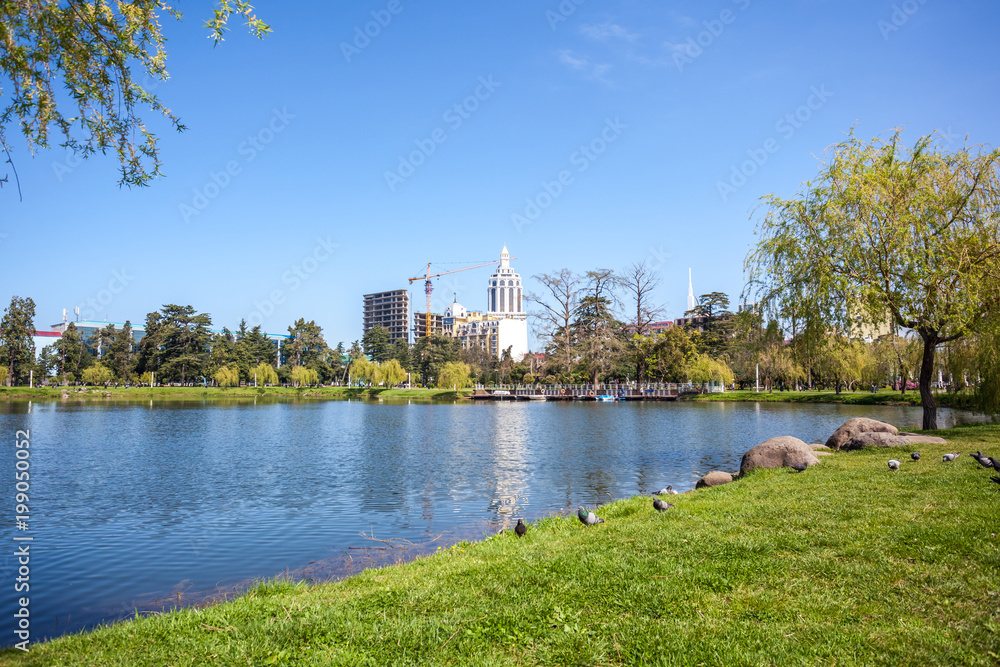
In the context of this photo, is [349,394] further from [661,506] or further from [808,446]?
[661,506]

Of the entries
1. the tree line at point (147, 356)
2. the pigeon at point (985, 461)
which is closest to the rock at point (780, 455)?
the pigeon at point (985, 461)

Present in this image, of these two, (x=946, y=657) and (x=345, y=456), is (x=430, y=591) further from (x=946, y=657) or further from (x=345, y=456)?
(x=345, y=456)

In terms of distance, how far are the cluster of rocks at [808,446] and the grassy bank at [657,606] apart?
228 inches

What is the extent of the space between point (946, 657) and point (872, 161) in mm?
20144

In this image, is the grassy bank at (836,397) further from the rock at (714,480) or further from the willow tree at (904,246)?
the rock at (714,480)

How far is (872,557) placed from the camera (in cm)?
652

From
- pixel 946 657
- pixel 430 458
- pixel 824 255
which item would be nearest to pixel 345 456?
pixel 430 458

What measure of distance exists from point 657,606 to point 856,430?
14.6m

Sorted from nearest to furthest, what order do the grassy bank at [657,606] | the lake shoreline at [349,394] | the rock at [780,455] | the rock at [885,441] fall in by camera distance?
1. the grassy bank at [657,606]
2. the rock at [780,455]
3. the rock at [885,441]
4. the lake shoreline at [349,394]

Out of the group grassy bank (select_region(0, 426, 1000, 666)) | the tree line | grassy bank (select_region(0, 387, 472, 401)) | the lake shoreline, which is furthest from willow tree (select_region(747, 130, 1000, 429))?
the tree line

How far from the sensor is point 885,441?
1609 centimetres

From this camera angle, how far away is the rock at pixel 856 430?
1705 cm

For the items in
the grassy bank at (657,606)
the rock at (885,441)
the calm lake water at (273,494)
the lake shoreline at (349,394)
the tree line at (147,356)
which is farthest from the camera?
the tree line at (147,356)

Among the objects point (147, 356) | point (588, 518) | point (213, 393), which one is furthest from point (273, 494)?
point (147, 356)
